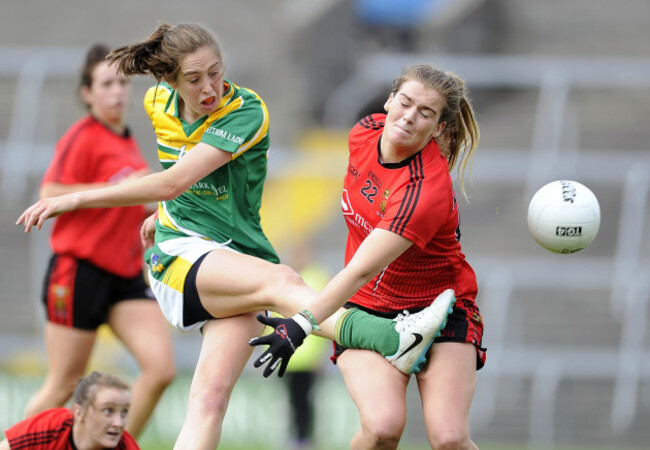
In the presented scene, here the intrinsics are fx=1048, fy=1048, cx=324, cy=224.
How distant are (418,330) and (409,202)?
58 cm

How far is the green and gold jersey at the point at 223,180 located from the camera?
478 cm

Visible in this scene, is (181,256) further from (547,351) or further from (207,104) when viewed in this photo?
(547,351)

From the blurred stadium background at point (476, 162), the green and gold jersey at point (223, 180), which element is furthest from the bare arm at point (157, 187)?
the blurred stadium background at point (476, 162)

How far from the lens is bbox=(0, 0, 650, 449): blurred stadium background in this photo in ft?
35.9

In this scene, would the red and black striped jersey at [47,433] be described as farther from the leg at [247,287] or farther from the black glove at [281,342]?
the black glove at [281,342]

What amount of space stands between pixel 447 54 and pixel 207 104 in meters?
9.73

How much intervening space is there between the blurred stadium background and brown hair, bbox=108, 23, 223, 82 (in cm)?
579

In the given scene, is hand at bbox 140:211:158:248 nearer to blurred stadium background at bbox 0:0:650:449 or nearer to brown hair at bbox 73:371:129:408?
brown hair at bbox 73:371:129:408

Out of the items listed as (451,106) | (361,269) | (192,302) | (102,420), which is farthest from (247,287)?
(102,420)

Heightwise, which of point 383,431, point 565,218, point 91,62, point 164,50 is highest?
point 91,62

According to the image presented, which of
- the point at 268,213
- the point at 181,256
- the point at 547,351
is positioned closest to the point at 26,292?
the point at 268,213

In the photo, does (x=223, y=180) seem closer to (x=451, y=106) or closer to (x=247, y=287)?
(x=247, y=287)

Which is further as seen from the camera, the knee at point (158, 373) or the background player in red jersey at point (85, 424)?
the knee at point (158, 373)

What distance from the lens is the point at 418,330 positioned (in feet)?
15.2
